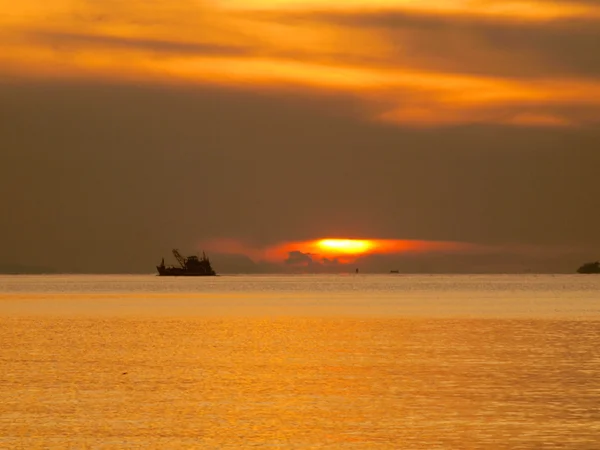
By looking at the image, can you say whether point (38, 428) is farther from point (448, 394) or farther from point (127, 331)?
point (127, 331)

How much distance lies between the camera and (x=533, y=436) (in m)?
34.4

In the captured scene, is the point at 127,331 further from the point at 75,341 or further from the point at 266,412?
the point at 266,412

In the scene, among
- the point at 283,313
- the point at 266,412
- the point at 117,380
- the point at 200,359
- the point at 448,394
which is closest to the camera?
the point at 266,412

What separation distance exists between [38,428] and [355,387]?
15326mm

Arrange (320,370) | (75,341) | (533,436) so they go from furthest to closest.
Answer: (75,341) < (320,370) < (533,436)

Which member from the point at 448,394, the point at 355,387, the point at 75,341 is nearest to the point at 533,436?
the point at 448,394

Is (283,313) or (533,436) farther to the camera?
(283,313)

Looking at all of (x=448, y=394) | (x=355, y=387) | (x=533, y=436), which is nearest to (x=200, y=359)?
(x=355, y=387)

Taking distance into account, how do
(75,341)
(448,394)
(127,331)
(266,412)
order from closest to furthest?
(266,412), (448,394), (75,341), (127,331)

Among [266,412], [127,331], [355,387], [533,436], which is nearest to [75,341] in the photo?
[127,331]

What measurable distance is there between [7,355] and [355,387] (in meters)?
24.3

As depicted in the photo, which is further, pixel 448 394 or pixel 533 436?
pixel 448 394

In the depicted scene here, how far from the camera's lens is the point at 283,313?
12469 centimetres

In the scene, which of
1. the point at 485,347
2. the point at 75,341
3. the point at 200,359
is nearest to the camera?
the point at 200,359
